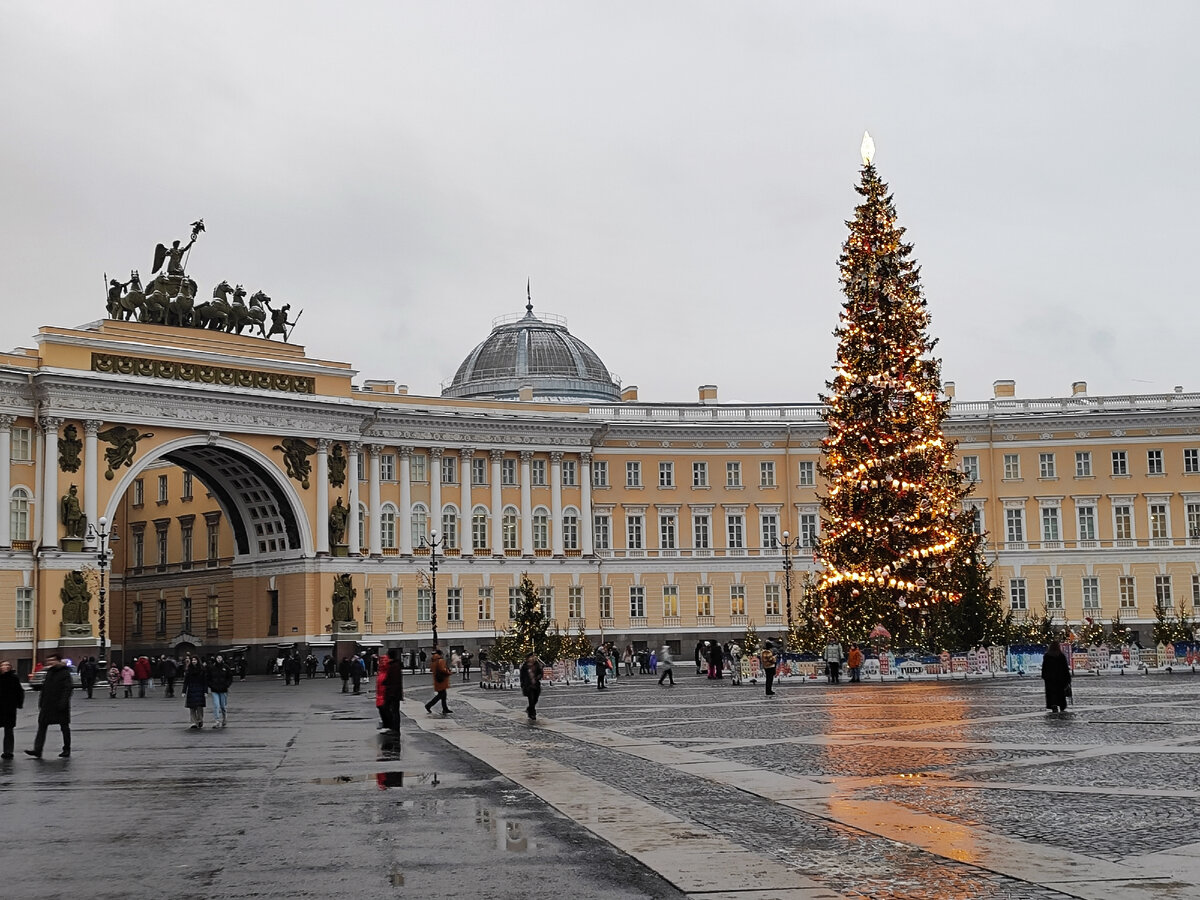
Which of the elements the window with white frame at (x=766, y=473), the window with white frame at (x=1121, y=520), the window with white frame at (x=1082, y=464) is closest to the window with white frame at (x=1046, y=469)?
the window with white frame at (x=1082, y=464)

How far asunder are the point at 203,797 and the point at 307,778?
2.29 meters

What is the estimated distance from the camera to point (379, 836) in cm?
1362

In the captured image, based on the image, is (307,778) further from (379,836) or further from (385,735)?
(385,735)

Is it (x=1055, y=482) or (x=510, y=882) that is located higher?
(x=1055, y=482)

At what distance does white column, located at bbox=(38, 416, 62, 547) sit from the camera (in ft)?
211

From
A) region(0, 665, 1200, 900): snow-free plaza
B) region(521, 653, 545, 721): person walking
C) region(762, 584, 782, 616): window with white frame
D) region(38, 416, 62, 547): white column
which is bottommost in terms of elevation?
region(0, 665, 1200, 900): snow-free plaza

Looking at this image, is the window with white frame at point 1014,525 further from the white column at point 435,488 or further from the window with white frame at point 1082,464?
the white column at point 435,488

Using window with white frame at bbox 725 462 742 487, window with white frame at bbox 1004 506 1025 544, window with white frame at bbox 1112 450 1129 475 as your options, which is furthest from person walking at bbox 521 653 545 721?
window with white frame at bbox 1112 450 1129 475

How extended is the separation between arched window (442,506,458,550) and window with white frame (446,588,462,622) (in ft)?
7.54

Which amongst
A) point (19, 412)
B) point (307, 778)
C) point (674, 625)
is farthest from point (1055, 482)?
point (307, 778)

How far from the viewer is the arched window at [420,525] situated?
79.0m

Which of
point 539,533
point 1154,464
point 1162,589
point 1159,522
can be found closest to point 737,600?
point 539,533

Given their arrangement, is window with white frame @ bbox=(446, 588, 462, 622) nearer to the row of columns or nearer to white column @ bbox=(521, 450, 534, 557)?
the row of columns

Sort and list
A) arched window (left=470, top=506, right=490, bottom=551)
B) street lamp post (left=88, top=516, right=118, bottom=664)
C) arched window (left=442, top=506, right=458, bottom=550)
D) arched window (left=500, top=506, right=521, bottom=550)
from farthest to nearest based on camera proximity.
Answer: arched window (left=500, top=506, right=521, bottom=550) < arched window (left=470, top=506, right=490, bottom=551) < arched window (left=442, top=506, right=458, bottom=550) < street lamp post (left=88, top=516, right=118, bottom=664)
